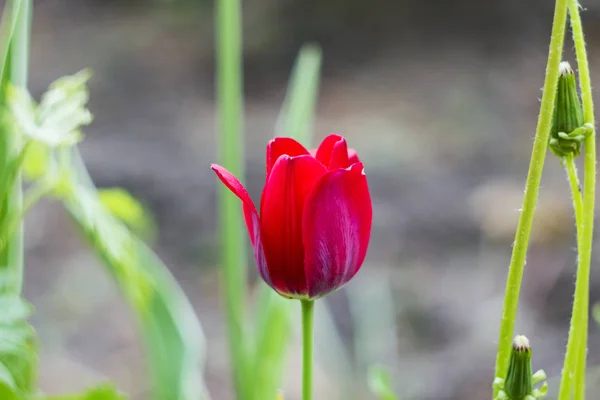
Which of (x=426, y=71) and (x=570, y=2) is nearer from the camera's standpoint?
(x=570, y=2)

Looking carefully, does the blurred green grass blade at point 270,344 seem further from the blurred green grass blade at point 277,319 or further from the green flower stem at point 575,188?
the green flower stem at point 575,188

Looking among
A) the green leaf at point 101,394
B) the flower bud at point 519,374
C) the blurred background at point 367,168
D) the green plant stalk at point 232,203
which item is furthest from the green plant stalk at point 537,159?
the blurred background at point 367,168

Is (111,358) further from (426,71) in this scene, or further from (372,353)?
(426,71)

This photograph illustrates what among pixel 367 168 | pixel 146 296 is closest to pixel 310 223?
pixel 146 296

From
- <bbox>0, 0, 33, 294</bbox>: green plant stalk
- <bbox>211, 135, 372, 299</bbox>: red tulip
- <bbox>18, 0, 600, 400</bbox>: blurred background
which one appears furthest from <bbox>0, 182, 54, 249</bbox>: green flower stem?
<bbox>18, 0, 600, 400</bbox>: blurred background

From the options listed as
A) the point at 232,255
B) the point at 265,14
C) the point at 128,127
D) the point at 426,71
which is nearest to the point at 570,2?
the point at 232,255

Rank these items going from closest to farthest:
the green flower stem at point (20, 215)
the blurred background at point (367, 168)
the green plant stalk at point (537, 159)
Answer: the green plant stalk at point (537, 159), the green flower stem at point (20, 215), the blurred background at point (367, 168)

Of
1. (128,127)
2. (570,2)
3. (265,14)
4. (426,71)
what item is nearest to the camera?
(570,2)
